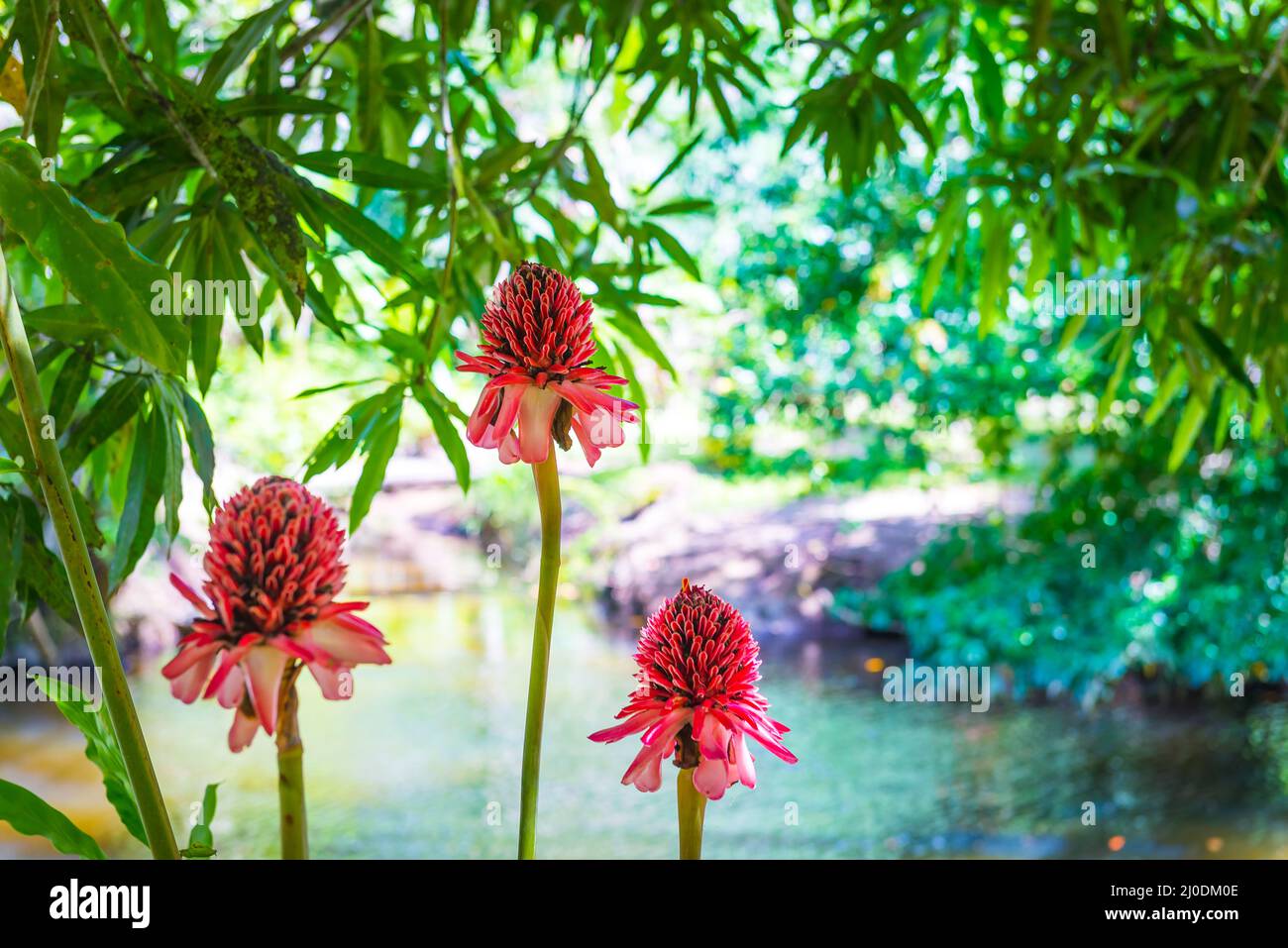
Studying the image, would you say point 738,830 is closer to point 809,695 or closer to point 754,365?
point 809,695

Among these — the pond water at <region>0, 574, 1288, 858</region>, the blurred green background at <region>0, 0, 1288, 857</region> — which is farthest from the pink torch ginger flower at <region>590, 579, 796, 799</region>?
the pond water at <region>0, 574, 1288, 858</region>

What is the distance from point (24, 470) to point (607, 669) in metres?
4.31

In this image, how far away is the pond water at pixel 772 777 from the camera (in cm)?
332

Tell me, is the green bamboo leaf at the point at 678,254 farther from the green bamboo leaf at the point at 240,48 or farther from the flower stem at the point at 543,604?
the flower stem at the point at 543,604

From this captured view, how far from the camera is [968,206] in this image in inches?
49.7

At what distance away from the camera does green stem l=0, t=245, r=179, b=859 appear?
33 centimetres

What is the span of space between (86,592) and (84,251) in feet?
0.37

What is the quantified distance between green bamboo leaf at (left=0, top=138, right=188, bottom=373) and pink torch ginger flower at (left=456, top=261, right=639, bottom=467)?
11cm

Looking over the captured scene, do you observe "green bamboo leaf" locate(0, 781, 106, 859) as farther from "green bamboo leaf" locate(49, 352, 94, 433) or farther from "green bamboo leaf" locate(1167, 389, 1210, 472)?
"green bamboo leaf" locate(1167, 389, 1210, 472)

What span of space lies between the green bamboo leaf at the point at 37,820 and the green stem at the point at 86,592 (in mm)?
34

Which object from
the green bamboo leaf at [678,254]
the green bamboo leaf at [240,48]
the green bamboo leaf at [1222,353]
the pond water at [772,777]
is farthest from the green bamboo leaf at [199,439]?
the pond water at [772,777]

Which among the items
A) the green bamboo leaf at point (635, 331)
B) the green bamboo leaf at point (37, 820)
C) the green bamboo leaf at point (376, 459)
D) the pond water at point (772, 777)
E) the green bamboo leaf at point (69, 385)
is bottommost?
the pond water at point (772, 777)

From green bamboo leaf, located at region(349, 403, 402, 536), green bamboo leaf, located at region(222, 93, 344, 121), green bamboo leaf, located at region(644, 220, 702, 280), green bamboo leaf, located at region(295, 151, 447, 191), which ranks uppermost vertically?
green bamboo leaf, located at region(222, 93, 344, 121)

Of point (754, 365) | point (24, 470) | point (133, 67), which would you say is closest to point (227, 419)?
point (754, 365)
